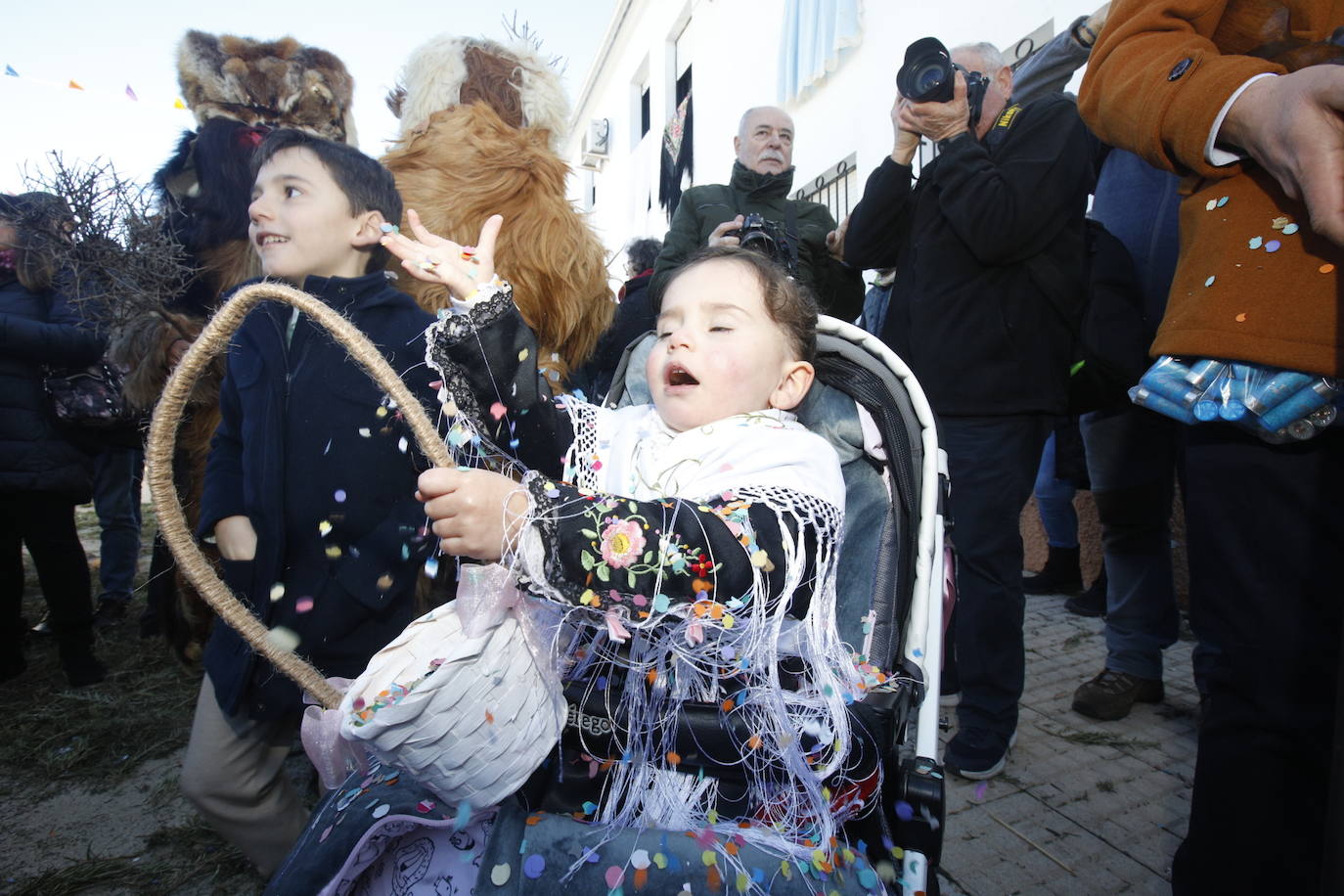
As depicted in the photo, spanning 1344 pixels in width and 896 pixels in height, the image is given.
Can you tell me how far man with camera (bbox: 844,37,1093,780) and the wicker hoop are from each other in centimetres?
169

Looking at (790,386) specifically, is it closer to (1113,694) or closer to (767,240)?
(767,240)

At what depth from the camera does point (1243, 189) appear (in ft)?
3.98

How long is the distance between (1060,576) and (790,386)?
12.3ft

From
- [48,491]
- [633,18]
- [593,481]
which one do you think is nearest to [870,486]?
[593,481]

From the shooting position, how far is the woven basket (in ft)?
2.90

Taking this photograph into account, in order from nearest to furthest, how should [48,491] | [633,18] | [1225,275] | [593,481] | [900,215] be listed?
1. [1225,275]
2. [593,481]
3. [900,215]
4. [48,491]
5. [633,18]

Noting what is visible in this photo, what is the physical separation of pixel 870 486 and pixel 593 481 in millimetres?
594

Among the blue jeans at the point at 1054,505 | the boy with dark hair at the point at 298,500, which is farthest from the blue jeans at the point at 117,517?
the blue jeans at the point at 1054,505

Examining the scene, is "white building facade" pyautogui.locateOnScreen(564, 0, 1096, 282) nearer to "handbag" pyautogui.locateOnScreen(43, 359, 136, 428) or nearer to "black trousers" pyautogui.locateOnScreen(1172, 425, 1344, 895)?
"black trousers" pyautogui.locateOnScreen(1172, 425, 1344, 895)

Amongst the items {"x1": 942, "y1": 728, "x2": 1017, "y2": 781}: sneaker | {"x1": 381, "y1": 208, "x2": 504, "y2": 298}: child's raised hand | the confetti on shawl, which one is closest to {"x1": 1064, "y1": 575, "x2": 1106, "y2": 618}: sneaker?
{"x1": 942, "y1": 728, "x2": 1017, "y2": 781}: sneaker

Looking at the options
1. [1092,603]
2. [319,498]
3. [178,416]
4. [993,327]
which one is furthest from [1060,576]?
[178,416]

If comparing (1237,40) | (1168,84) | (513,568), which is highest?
(1237,40)

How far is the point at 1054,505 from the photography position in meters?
4.30

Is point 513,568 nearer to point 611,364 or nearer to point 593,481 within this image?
point 593,481
